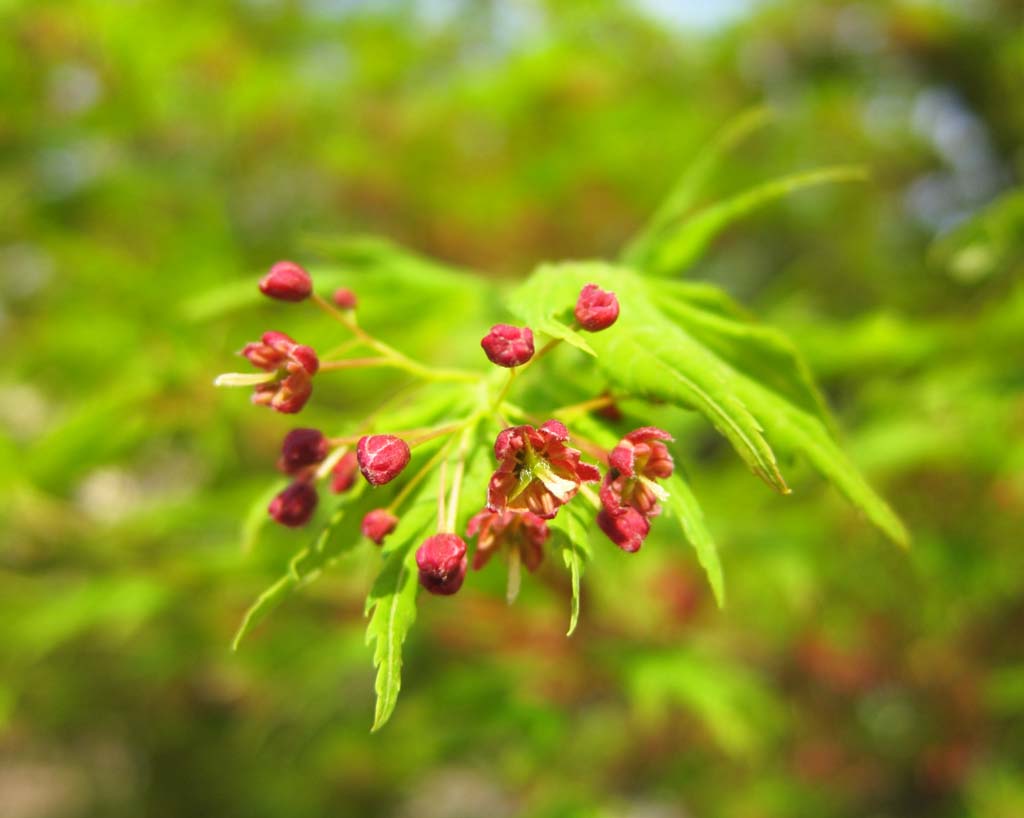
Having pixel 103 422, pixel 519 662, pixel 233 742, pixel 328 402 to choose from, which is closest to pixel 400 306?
pixel 103 422

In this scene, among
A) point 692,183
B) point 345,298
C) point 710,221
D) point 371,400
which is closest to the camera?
point 345,298

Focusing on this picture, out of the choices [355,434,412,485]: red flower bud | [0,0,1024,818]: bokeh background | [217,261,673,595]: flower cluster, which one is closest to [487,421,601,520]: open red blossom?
[217,261,673,595]: flower cluster

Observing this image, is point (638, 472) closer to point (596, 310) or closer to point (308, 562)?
point (596, 310)

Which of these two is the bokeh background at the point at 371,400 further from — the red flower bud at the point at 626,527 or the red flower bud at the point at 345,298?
the red flower bud at the point at 626,527

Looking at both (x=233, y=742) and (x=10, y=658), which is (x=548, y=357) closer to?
(x=10, y=658)

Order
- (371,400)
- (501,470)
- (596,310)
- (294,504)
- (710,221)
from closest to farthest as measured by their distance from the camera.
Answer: (501,470), (596,310), (294,504), (710,221), (371,400)

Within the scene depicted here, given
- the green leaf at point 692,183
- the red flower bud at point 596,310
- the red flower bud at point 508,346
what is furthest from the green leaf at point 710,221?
the red flower bud at point 508,346

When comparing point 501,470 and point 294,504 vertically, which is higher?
point 501,470

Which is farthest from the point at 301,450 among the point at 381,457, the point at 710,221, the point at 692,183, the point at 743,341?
the point at 692,183
